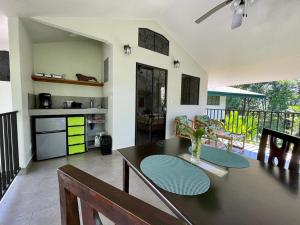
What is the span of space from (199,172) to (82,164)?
247 centimetres

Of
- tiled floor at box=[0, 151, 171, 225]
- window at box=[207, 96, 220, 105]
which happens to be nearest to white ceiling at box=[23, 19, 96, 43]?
tiled floor at box=[0, 151, 171, 225]

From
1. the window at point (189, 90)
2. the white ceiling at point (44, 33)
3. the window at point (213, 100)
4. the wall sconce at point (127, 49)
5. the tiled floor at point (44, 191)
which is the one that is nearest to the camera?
the tiled floor at point (44, 191)

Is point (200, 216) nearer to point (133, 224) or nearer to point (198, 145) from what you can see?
point (133, 224)

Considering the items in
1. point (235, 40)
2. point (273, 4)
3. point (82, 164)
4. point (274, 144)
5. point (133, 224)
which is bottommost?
point (82, 164)

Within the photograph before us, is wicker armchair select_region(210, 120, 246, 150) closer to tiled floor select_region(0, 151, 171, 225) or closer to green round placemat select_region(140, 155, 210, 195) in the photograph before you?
tiled floor select_region(0, 151, 171, 225)

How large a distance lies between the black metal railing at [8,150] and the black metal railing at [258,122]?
17.5ft

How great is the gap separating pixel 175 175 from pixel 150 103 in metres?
2.97

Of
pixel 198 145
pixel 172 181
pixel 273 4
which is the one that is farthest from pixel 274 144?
pixel 273 4

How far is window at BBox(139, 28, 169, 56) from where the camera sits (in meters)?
3.68

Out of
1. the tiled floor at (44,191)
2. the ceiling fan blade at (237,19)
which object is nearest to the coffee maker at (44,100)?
the tiled floor at (44,191)

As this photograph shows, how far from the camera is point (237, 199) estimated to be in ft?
2.77

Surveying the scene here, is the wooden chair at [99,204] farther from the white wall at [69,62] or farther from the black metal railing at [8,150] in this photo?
the white wall at [69,62]

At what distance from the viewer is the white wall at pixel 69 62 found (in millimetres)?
3342

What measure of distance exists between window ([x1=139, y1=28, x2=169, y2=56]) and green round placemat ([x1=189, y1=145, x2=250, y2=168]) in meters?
3.02
